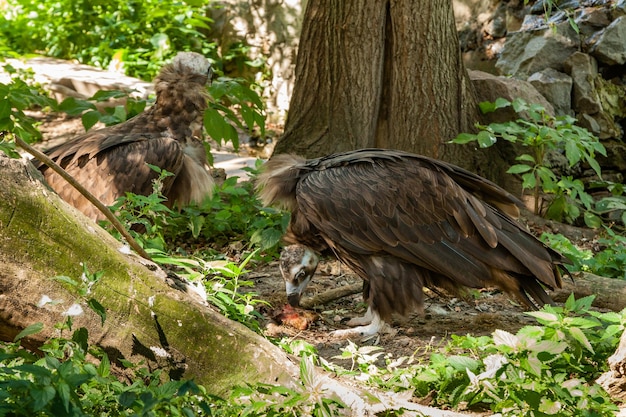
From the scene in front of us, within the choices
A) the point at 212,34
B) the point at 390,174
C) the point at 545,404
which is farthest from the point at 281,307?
the point at 212,34

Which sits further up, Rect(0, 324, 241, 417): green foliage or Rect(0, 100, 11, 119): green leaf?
Rect(0, 100, 11, 119): green leaf

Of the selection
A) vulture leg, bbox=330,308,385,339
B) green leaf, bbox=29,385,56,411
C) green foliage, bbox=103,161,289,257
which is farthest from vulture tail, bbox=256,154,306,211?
green leaf, bbox=29,385,56,411

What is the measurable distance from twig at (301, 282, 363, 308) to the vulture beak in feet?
0.66

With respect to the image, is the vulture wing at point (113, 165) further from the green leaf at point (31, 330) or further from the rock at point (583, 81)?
the rock at point (583, 81)

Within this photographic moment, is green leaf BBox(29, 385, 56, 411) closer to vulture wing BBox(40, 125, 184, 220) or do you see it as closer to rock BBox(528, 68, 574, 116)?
vulture wing BBox(40, 125, 184, 220)

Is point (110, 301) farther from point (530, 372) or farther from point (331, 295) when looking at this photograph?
point (331, 295)

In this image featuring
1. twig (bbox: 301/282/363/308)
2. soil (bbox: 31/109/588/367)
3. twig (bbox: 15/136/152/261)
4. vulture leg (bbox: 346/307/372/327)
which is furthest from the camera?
twig (bbox: 301/282/363/308)

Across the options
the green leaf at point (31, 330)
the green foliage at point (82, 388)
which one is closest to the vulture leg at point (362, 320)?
the green foliage at point (82, 388)

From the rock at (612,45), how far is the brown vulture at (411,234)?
4251 millimetres

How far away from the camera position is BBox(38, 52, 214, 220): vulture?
17.4 ft

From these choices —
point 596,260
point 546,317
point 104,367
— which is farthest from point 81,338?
point 596,260

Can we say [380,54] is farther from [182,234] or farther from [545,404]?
[545,404]

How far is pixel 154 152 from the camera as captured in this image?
540 centimetres

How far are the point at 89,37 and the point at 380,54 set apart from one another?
7.22 metres
